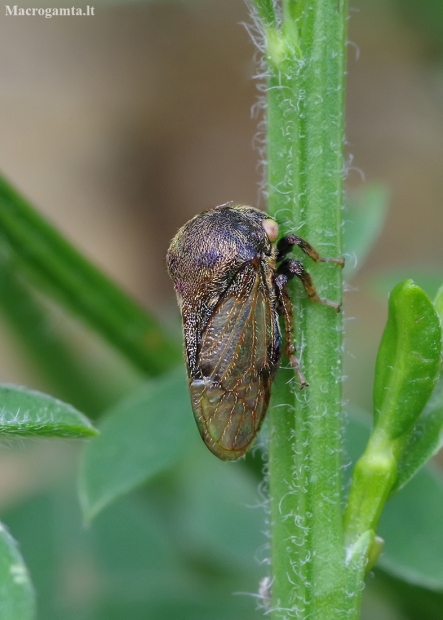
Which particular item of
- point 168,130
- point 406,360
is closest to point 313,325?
point 406,360

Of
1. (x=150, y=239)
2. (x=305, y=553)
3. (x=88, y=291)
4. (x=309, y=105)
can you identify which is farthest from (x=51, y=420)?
(x=150, y=239)

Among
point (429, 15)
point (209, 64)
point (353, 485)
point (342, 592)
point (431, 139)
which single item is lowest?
point (342, 592)

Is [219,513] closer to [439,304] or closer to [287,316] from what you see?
[287,316]

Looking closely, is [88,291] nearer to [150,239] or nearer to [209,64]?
[150,239]

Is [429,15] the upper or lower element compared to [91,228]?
upper

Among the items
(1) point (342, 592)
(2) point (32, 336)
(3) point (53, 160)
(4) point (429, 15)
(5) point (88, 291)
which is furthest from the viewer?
(3) point (53, 160)

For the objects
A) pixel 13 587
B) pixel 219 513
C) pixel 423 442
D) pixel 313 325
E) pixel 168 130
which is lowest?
pixel 219 513

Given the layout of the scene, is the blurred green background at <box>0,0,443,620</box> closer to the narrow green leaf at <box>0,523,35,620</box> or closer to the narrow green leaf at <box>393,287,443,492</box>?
the narrow green leaf at <box>393,287,443,492</box>
